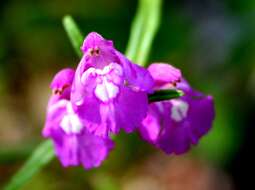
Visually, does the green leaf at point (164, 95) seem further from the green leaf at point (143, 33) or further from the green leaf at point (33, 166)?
the green leaf at point (33, 166)

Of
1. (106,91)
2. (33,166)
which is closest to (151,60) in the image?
(33,166)

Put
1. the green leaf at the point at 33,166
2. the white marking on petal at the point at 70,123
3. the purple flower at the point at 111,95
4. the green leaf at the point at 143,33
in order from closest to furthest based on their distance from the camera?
the purple flower at the point at 111,95
the white marking on petal at the point at 70,123
the green leaf at the point at 33,166
the green leaf at the point at 143,33

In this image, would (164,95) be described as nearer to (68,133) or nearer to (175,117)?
(175,117)

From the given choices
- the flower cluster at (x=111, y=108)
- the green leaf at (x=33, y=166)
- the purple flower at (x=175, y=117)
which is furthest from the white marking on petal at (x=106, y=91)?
the green leaf at (x=33, y=166)

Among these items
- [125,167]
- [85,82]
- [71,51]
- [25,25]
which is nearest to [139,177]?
[125,167]

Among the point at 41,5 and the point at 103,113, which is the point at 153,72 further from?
the point at 41,5

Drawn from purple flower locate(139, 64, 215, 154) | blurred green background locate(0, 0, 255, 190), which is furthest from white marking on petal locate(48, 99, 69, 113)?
blurred green background locate(0, 0, 255, 190)
